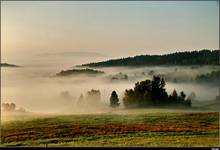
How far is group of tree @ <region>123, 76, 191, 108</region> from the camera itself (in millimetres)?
4863

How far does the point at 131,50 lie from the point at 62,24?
66cm

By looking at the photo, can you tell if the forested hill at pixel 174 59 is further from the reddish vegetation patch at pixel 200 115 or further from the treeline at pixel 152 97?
the reddish vegetation patch at pixel 200 115

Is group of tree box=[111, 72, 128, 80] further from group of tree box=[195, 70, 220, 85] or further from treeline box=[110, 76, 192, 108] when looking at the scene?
group of tree box=[195, 70, 220, 85]

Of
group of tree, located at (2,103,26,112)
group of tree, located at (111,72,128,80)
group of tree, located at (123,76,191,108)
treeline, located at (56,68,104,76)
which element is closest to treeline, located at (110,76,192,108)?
group of tree, located at (123,76,191,108)

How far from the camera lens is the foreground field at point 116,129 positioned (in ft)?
15.8

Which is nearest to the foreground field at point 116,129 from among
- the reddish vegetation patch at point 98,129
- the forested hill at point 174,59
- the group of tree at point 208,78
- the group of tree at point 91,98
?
the reddish vegetation patch at point 98,129

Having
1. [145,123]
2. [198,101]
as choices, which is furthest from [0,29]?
[198,101]

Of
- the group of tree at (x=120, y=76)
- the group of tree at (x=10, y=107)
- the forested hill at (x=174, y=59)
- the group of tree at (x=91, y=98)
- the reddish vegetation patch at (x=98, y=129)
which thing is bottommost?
the reddish vegetation patch at (x=98, y=129)

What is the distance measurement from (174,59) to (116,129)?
31.7 inches

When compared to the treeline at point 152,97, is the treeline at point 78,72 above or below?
above

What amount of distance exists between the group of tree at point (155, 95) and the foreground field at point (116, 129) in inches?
3.0

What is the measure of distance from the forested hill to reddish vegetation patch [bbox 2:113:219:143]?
0.47 meters

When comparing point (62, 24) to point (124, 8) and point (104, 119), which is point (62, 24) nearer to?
point (124, 8)

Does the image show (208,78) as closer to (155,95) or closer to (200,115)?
(200,115)
